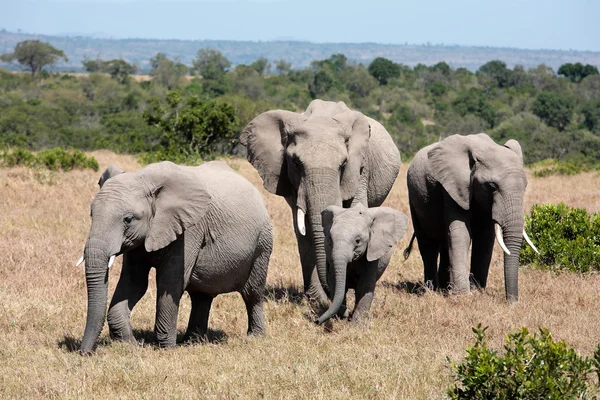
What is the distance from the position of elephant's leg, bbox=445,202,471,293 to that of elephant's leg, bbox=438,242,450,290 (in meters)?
0.80

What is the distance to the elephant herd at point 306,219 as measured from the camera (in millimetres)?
6176

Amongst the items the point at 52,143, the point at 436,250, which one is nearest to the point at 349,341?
the point at 436,250

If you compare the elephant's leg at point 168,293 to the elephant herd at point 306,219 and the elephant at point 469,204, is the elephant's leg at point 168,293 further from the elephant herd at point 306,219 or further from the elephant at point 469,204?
the elephant at point 469,204

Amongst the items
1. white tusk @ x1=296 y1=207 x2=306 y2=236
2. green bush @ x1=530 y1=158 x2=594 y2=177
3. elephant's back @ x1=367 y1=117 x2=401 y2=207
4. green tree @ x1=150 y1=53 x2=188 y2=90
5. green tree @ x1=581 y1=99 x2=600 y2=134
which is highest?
elephant's back @ x1=367 y1=117 x2=401 y2=207

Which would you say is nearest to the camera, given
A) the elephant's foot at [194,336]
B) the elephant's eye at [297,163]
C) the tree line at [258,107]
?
the elephant's foot at [194,336]

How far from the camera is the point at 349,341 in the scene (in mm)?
7113

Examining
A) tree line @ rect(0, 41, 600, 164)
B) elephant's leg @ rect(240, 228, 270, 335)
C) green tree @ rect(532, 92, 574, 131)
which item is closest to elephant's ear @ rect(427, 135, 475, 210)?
elephant's leg @ rect(240, 228, 270, 335)

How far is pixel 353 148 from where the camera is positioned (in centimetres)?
841

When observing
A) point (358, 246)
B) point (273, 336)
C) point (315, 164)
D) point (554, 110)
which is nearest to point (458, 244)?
point (315, 164)

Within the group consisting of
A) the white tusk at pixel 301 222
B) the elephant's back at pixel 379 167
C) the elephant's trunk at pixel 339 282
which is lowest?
the elephant's trunk at pixel 339 282

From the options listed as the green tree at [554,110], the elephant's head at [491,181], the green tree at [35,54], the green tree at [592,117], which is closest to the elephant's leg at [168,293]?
the elephant's head at [491,181]

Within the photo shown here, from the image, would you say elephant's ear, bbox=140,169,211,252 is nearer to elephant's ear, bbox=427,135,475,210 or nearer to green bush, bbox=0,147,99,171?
elephant's ear, bbox=427,135,475,210

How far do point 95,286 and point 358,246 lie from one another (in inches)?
88.3

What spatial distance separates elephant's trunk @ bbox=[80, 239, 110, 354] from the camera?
230 inches
